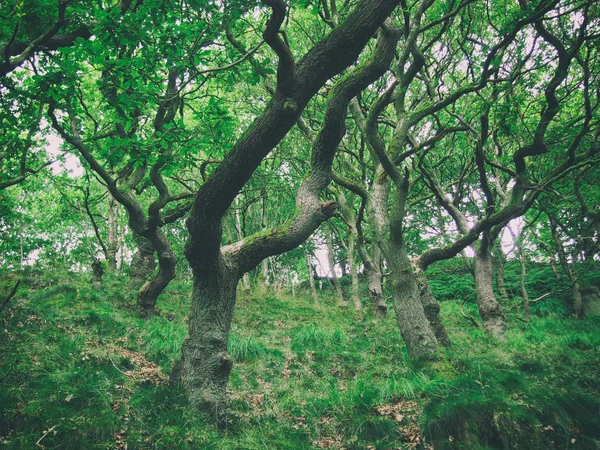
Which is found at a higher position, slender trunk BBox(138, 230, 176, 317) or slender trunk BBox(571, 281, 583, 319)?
slender trunk BBox(138, 230, 176, 317)

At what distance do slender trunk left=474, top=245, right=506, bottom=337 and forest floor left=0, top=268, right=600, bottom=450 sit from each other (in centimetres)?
152

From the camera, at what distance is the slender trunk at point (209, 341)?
193 inches

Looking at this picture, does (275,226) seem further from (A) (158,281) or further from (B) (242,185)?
(A) (158,281)

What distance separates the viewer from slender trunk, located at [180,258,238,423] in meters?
4.89

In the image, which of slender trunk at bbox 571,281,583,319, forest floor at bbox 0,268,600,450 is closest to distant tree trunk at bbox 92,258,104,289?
forest floor at bbox 0,268,600,450

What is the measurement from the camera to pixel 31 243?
18.3m

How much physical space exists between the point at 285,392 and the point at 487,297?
8164 mm

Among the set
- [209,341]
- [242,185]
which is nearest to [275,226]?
[242,185]

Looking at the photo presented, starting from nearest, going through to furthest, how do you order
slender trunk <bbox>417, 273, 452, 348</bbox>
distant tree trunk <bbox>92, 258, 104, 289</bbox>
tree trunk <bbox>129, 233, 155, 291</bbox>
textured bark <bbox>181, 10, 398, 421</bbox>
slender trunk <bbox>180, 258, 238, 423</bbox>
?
1. textured bark <bbox>181, 10, 398, 421</bbox>
2. slender trunk <bbox>180, 258, 238, 423</bbox>
3. slender trunk <bbox>417, 273, 452, 348</bbox>
4. distant tree trunk <bbox>92, 258, 104, 289</bbox>
5. tree trunk <bbox>129, 233, 155, 291</bbox>

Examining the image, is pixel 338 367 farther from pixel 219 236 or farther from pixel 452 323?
pixel 452 323

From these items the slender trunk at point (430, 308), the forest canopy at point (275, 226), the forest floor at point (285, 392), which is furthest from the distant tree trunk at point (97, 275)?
the slender trunk at point (430, 308)

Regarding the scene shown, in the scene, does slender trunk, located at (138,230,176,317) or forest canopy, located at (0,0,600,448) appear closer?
forest canopy, located at (0,0,600,448)

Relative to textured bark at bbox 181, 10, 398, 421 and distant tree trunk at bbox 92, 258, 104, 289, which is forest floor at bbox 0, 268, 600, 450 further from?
distant tree trunk at bbox 92, 258, 104, 289

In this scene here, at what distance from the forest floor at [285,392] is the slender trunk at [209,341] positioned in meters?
0.25
